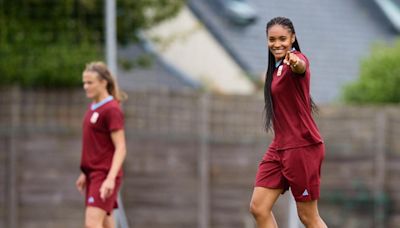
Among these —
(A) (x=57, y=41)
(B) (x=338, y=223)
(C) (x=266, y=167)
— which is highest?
(A) (x=57, y=41)

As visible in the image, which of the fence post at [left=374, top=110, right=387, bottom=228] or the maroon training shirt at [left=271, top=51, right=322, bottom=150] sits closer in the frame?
the maroon training shirt at [left=271, top=51, right=322, bottom=150]

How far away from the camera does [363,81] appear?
14656 millimetres

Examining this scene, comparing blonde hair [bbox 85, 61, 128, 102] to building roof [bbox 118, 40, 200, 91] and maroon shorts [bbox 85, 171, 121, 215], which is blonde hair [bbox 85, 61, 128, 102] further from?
building roof [bbox 118, 40, 200, 91]

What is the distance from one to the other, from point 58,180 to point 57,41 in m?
1.79

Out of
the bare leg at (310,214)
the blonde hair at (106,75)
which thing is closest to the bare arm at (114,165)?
the blonde hair at (106,75)

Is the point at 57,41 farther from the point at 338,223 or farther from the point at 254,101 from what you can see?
the point at 338,223

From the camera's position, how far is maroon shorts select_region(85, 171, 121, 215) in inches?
370

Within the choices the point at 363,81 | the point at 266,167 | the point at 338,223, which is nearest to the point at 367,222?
the point at 338,223

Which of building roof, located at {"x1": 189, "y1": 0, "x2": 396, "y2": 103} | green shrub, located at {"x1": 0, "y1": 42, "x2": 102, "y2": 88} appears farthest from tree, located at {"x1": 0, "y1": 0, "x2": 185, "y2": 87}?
building roof, located at {"x1": 189, "y1": 0, "x2": 396, "y2": 103}

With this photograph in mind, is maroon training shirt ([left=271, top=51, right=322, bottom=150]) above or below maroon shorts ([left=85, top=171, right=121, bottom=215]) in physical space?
above

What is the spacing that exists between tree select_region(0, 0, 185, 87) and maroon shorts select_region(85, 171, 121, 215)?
4661 millimetres

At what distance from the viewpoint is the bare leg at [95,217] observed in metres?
9.34

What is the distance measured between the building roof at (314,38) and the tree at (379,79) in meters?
3.22

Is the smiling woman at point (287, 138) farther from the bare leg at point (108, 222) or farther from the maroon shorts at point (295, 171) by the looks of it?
the bare leg at point (108, 222)
